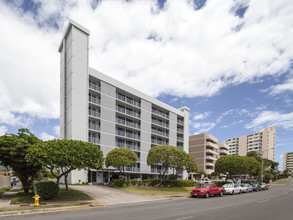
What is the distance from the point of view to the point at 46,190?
18.2m

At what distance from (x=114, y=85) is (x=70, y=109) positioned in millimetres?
10325

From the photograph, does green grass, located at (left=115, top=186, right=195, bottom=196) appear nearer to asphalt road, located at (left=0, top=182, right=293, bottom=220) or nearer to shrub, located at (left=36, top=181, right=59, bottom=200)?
shrub, located at (left=36, top=181, right=59, bottom=200)

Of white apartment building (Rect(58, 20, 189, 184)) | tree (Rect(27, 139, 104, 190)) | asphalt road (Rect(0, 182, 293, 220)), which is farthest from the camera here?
white apartment building (Rect(58, 20, 189, 184))

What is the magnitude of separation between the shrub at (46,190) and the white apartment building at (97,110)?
15796 millimetres

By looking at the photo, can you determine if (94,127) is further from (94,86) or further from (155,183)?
(155,183)

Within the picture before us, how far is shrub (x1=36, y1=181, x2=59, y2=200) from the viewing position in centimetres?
1798

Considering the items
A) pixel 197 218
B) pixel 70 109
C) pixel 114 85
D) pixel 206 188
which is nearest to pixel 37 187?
pixel 197 218

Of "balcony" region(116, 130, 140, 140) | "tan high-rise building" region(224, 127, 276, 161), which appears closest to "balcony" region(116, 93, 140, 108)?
"balcony" region(116, 130, 140, 140)

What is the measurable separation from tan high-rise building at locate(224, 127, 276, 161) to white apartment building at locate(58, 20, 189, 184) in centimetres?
10468

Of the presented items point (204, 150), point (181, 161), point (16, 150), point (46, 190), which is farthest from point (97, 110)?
point (204, 150)

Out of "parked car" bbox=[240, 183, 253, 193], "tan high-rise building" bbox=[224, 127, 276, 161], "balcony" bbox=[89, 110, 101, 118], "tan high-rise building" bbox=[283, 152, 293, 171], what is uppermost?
"balcony" bbox=[89, 110, 101, 118]

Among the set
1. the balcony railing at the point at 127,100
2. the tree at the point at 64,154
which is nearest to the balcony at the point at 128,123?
the balcony railing at the point at 127,100

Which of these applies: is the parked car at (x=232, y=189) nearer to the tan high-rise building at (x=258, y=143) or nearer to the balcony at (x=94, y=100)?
the balcony at (x=94, y=100)

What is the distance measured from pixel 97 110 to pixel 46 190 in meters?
23.6
